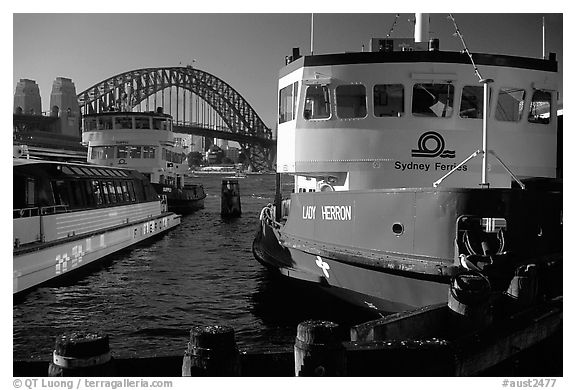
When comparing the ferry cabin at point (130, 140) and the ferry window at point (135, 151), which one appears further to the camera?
the ferry window at point (135, 151)

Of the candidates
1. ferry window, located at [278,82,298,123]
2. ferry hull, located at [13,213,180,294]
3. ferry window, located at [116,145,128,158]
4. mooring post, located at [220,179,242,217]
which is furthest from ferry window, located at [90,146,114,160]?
ferry window, located at [278,82,298,123]

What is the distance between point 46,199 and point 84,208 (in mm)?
1524

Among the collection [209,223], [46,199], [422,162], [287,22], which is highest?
[287,22]

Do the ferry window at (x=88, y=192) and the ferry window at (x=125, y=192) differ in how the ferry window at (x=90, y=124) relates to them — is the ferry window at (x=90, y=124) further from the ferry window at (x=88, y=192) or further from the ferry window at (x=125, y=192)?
the ferry window at (x=88, y=192)

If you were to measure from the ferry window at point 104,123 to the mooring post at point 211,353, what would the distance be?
2472cm

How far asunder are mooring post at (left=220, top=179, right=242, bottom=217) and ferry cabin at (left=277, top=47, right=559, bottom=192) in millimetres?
19133

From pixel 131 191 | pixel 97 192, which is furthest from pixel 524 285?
pixel 131 191

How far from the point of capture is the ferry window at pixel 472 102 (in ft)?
24.9

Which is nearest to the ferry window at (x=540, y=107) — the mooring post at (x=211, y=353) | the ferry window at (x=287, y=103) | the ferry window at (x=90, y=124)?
the ferry window at (x=287, y=103)

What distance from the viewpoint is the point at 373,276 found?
611 cm

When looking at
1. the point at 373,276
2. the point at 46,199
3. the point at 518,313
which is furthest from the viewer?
the point at 46,199

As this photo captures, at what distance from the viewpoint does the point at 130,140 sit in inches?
1034

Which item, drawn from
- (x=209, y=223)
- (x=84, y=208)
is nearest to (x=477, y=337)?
(x=84, y=208)
